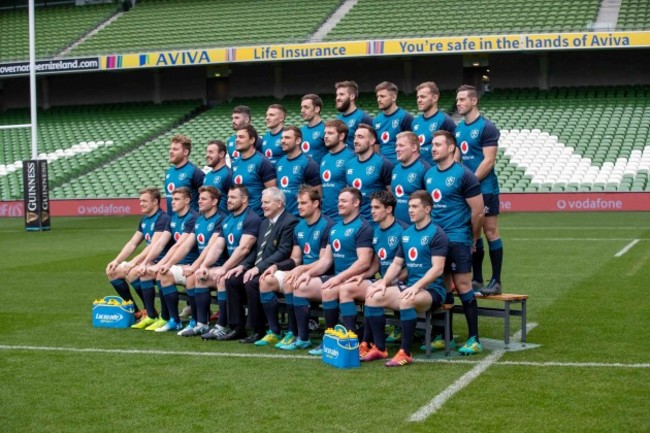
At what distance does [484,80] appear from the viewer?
118ft

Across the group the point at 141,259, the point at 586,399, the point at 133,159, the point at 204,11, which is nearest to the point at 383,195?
the point at 586,399

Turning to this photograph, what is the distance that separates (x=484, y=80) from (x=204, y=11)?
462 inches

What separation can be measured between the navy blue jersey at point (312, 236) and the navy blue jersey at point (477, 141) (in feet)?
4.95

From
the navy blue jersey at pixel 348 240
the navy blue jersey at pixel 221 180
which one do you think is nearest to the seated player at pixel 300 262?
the navy blue jersey at pixel 348 240

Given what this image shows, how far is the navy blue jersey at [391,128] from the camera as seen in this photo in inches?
402

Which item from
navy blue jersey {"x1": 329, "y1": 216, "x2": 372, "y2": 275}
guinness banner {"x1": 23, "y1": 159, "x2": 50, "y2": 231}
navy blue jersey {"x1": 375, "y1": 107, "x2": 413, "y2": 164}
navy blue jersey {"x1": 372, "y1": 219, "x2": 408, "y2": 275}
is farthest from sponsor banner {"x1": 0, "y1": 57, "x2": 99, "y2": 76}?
navy blue jersey {"x1": 372, "y1": 219, "x2": 408, "y2": 275}

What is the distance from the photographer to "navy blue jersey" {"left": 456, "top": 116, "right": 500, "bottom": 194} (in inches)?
372

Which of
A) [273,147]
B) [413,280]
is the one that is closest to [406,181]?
[413,280]

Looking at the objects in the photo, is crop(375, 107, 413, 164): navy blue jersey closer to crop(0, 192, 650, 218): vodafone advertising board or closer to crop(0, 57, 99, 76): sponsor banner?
crop(0, 192, 650, 218): vodafone advertising board

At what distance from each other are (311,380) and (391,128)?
350 centimetres

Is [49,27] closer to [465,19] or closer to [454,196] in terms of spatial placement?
[465,19]

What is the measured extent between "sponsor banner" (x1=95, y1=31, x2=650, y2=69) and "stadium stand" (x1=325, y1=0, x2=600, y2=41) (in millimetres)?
1006

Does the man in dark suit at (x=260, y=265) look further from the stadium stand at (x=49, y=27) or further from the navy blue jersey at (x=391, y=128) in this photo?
the stadium stand at (x=49, y=27)

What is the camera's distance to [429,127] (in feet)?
32.2
